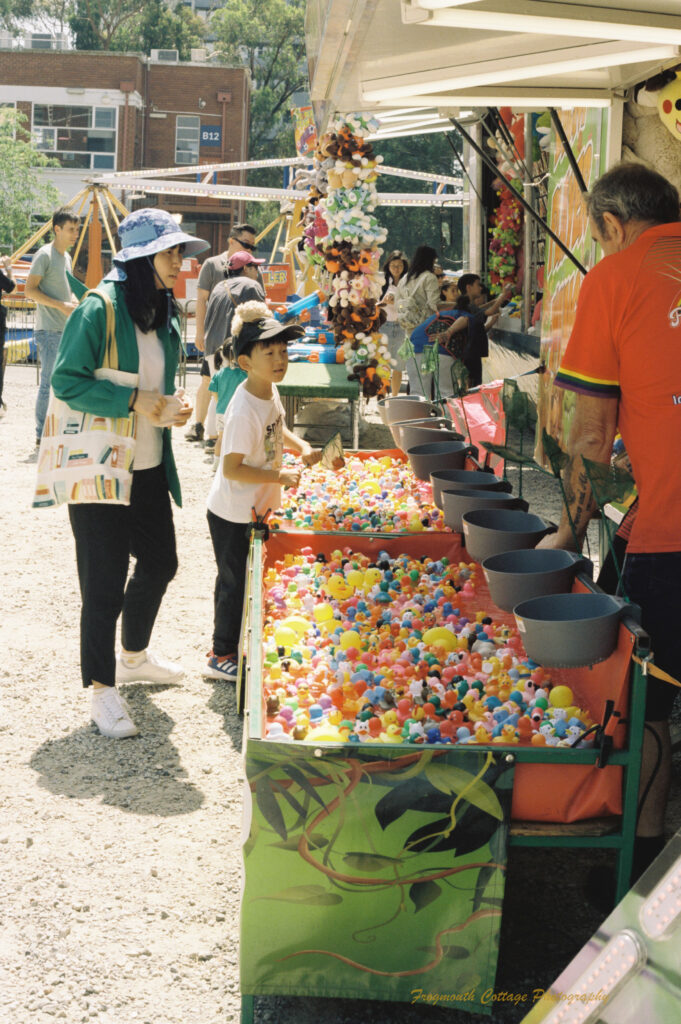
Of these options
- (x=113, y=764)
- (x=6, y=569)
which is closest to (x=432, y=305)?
(x=6, y=569)

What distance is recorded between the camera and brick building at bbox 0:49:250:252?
40500mm

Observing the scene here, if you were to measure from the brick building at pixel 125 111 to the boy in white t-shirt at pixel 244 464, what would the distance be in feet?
120

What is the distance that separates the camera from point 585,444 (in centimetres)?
277

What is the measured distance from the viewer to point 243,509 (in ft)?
13.9

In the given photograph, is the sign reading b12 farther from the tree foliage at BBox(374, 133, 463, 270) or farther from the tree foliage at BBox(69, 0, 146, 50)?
the tree foliage at BBox(69, 0, 146, 50)

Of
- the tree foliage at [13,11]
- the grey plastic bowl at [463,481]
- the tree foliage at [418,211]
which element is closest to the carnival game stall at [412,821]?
the grey plastic bowl at [463,481]

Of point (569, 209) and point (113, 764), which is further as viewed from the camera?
point (569, 209)

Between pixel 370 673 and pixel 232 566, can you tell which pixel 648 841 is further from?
pixel 232 566

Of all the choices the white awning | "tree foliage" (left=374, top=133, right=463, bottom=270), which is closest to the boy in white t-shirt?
the white awning

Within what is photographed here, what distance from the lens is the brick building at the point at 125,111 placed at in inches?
1594

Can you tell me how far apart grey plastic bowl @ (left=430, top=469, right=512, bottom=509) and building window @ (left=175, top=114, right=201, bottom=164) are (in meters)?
41.2

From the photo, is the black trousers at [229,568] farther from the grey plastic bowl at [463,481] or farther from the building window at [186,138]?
the building window at [186,138]

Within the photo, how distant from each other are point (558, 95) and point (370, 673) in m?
2.86

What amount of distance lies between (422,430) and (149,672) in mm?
1539
